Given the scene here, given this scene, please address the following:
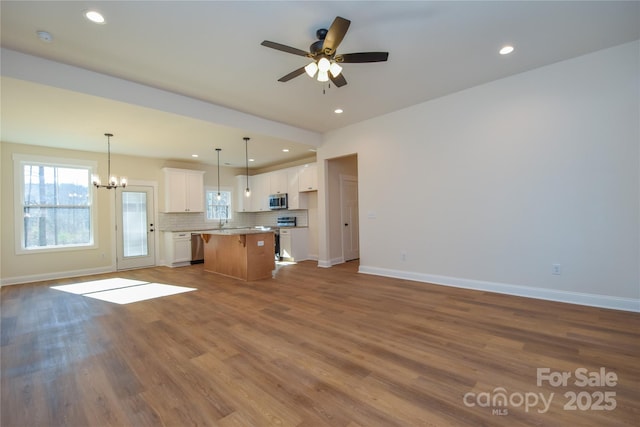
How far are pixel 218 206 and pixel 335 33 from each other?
7168 millimetres

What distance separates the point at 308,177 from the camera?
7230mm

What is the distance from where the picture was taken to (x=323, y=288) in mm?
4473

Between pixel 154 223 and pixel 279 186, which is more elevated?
pixel 279 186

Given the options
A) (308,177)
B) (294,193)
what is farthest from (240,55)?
(294,193)

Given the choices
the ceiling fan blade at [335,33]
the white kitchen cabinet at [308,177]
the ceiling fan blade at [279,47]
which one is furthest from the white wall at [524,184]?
the ceiling fan blade at [279,47]

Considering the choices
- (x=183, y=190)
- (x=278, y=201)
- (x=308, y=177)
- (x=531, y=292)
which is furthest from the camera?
(x=278, y=201)

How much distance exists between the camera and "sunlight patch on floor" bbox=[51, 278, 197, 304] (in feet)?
13.9

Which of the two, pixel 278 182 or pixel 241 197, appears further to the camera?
pixel 241 197

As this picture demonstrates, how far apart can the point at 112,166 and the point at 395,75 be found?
6.55 metres

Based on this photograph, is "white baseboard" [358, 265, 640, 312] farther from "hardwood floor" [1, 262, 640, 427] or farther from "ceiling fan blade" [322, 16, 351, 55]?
"ceiling fan blade" [322, 16, 351, 55]

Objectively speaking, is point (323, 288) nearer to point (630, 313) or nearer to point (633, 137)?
point (630, 313)

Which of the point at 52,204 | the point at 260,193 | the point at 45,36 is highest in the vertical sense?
the point at 45,36

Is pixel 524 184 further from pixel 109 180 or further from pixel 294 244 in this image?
pixel 109 180

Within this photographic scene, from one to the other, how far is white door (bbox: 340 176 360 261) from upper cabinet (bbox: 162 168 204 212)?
4.02 meters
